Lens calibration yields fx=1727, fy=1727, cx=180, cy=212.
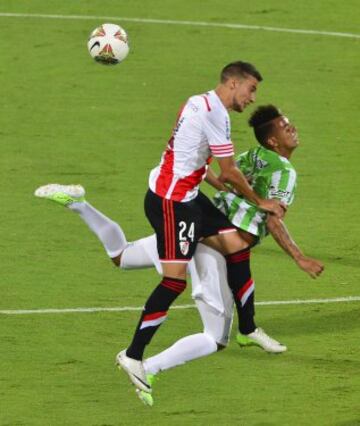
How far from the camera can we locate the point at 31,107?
21734 mm

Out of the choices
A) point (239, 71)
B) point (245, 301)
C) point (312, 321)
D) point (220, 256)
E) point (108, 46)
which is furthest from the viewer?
point (108, 46)

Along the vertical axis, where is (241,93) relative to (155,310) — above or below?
above

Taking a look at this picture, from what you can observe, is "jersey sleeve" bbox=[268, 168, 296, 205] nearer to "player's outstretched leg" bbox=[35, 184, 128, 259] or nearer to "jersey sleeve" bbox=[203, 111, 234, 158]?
"jersey sleeve" bbox=[203, 111, 234, 158]

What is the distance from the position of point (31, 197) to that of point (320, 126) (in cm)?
426

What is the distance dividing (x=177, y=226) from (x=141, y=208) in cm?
587

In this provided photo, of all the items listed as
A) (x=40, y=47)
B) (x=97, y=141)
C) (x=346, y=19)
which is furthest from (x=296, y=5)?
(x=97, y=141)

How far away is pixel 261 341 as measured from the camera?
1341 cm

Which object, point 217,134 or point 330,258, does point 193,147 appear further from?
point 330,258

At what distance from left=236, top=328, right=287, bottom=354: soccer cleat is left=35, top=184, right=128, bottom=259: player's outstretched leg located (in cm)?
118

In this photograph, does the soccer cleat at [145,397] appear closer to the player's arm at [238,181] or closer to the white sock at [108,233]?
the white sock at [108,233]

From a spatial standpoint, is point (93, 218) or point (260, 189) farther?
point (93, 218)

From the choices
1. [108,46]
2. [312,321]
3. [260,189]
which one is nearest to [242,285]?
[260,189]

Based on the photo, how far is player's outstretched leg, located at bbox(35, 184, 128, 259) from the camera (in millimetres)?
13602

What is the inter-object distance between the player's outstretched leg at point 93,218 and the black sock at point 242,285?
100cm
